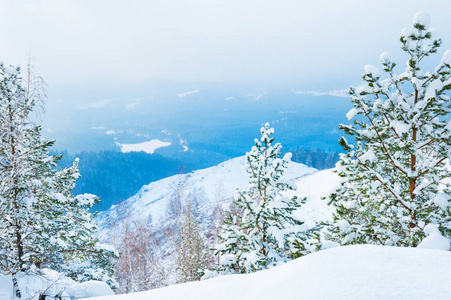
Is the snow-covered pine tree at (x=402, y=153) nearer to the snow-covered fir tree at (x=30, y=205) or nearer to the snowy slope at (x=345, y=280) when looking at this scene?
the snowy slope at (x=345, y=280)

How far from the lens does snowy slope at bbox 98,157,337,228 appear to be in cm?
5334

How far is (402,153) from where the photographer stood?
23.6ft

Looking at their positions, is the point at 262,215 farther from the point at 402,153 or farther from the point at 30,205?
the point at 30,205

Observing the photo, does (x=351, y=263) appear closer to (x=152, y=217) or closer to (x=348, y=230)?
(x=348, y=230)

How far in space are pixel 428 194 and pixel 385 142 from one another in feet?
5.59

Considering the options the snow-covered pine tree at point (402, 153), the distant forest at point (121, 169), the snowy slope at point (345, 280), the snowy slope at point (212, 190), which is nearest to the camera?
the snowy slope at point (345, 280)

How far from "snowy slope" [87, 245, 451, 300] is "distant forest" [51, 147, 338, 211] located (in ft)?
433

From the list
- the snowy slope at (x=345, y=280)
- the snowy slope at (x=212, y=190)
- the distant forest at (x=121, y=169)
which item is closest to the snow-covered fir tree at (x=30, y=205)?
the snowy slope at (x=345, y=280)

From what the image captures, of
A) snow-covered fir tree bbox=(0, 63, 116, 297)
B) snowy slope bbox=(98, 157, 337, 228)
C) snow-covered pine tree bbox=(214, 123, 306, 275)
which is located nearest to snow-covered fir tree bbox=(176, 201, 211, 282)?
snow-covered fir tree bbox=(0, 63, 116, 297)

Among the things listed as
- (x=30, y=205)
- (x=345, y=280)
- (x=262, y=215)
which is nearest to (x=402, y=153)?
(x=262, y=215)

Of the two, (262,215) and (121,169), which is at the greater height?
(262,215)

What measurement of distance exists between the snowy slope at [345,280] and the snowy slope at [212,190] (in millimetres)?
37248

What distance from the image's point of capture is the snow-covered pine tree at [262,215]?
842 cm

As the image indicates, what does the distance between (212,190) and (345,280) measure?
4246 inches
